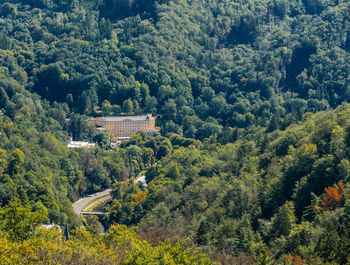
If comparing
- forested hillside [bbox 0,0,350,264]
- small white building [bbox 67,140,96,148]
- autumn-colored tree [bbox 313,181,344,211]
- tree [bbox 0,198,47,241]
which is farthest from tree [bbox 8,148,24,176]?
autumn-colored tree [bbox 313,181,344,211]

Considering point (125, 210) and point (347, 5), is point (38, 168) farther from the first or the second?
point (347, 5)

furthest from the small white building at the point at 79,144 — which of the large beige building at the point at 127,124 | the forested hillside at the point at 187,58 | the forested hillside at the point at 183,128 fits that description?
the forested hillside at the point at 187,58

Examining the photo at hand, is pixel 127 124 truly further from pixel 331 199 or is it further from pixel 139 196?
pixel 331 199

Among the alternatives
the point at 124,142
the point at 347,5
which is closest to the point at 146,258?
the point at 124,142

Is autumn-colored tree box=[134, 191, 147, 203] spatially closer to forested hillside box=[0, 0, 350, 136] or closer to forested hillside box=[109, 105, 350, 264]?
forested hillside box=[109, 105, 350, 264]

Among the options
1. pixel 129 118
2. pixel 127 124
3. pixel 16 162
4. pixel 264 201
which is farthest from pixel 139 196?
pixel 129 118

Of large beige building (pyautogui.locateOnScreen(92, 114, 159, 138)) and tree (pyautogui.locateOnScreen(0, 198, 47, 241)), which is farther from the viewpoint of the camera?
large beige building (pyautogui.locateOnScreen(92, 114, 159, 138))

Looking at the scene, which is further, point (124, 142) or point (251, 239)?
point (124, 142)
